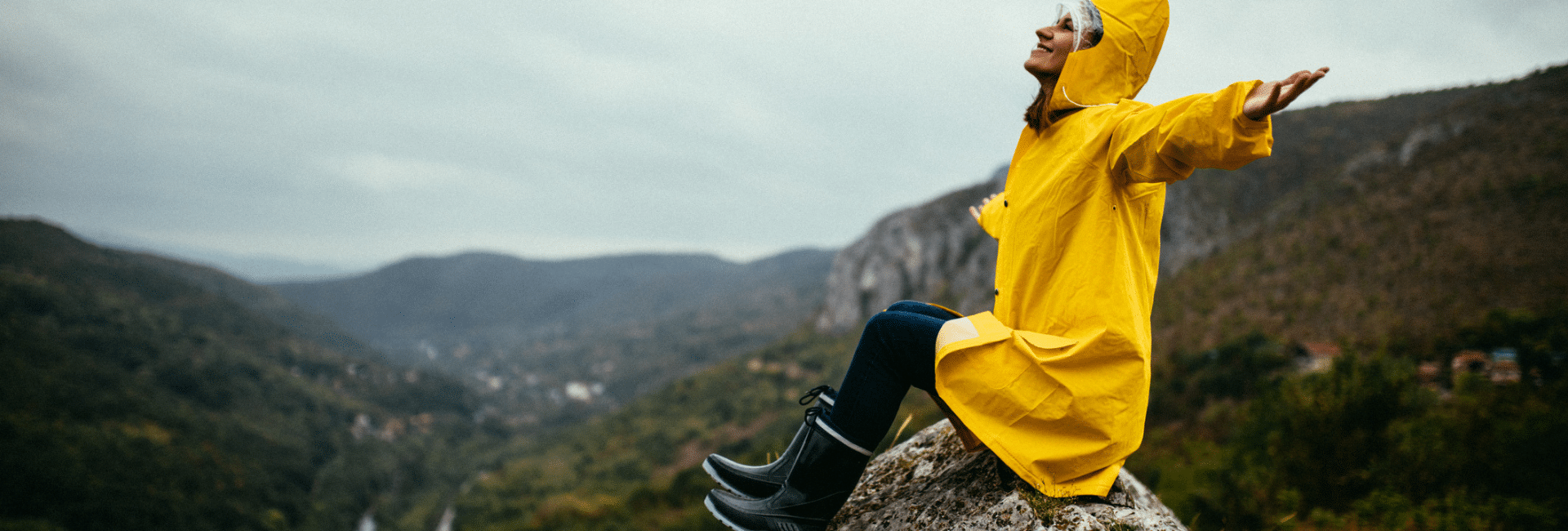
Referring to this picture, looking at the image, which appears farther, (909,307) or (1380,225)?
(1380,225)

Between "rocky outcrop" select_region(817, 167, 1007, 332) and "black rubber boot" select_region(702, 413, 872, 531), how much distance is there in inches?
1852

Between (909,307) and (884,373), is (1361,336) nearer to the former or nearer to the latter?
(909,307)

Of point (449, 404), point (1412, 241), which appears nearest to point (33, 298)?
point (449, 404)

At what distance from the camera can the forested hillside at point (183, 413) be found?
4425 cm

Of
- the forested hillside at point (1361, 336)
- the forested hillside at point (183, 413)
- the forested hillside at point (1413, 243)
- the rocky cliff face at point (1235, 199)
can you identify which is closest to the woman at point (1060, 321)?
the forested hillside at point (1361, 336)

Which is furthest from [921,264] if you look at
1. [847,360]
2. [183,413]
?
[183,413]

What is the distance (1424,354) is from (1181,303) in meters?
14.9

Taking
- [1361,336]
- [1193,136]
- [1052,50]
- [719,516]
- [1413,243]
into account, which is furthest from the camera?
[1413,243]

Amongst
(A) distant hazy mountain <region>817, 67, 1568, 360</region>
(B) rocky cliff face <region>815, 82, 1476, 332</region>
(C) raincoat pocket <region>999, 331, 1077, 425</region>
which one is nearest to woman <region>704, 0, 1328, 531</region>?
(C) raincoat pocket <region>999, 331, 1077, 425</region>

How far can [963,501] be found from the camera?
2279mm

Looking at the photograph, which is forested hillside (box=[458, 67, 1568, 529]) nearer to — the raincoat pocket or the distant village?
the distant village

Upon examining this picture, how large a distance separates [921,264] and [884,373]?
59135 mm

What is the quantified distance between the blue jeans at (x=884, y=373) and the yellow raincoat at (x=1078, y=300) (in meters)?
0.11

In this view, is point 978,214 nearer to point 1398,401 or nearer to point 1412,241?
point 1398,401
